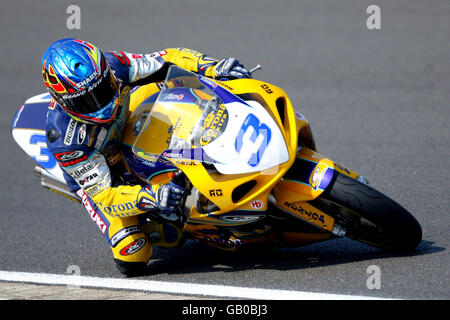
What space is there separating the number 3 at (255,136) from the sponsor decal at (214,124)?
0.13 m

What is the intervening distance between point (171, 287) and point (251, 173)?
3.37 feet

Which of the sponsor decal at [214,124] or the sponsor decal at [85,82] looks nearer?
Result: the sponsor decal at [214,124]

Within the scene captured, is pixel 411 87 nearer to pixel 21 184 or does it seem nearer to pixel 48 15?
pixel 21 184

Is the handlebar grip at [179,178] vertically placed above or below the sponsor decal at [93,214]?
above

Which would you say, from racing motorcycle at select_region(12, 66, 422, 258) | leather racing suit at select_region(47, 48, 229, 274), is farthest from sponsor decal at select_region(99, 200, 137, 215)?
racing motorcycle at select_region(12, 66, 422, 258)

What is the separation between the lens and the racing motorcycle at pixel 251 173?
→ 4.25m

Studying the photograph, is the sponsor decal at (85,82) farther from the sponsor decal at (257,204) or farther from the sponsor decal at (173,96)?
the sponsor decal at (257,204)

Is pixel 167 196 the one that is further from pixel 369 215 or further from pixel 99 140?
pixel 369 215

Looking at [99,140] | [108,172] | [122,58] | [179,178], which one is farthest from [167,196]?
[122,58]

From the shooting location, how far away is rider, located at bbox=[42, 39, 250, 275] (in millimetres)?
4715

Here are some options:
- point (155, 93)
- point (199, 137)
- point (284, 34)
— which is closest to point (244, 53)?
point (284, 34)

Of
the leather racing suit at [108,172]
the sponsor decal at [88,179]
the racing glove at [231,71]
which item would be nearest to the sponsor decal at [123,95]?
the leather racing suit at [108,172]

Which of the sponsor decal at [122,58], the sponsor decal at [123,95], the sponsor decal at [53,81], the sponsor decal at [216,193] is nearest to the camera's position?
the sponsor decal at [216,193]

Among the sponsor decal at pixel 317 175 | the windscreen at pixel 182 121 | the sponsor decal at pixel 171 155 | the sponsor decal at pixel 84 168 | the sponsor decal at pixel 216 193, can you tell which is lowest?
the sponsor decal at pixel 84 168
